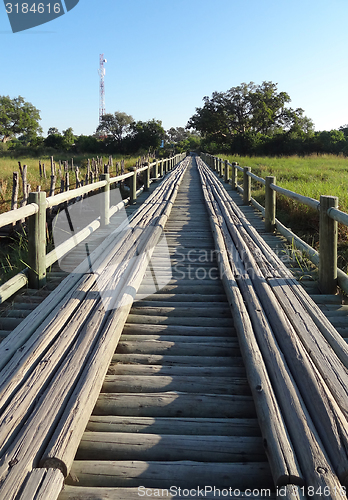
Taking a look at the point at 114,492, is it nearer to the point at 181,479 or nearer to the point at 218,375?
the point at 181,479

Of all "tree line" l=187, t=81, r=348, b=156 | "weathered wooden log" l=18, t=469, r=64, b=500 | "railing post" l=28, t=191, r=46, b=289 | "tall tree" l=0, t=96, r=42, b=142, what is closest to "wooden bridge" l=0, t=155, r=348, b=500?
"weathered wooden log" l=18, t=469, r=64, b=500

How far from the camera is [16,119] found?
69688 mm

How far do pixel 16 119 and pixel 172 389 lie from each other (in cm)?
7713

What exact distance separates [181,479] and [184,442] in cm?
20

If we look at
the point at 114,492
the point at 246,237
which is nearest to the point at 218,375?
the point at 114,492

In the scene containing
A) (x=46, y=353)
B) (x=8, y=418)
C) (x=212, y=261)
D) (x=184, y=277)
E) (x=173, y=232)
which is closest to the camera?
(x=8, y=418)

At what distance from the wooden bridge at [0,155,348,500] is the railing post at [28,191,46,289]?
119 millimetres

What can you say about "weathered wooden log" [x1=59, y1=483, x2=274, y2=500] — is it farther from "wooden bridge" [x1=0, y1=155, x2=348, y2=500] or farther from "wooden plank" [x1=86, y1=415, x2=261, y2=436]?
"wooden plank" [x1=86, y1=415, x2=261, y2=436]

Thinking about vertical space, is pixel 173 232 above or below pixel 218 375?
above

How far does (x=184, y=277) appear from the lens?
13.0 feet

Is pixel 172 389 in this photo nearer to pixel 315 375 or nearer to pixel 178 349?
pixel 178 349

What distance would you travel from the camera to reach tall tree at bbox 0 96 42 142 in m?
67.8

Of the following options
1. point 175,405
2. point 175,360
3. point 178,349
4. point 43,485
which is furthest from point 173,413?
point 43,485

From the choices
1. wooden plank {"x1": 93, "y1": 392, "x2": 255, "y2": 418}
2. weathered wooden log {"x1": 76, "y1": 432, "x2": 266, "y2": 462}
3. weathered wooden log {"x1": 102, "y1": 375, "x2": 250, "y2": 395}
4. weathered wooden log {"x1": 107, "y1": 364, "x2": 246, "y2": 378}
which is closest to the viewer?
weathered wooden log {"x1": 76, "y1": 432, "x2": 266, "y2": 462}
